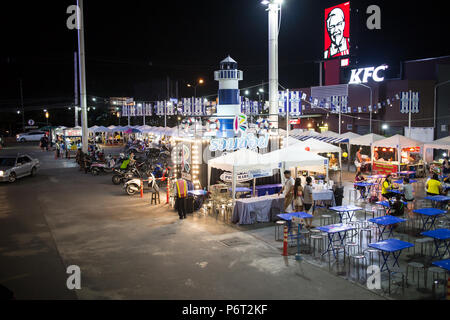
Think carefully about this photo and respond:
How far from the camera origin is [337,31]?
1718 inches

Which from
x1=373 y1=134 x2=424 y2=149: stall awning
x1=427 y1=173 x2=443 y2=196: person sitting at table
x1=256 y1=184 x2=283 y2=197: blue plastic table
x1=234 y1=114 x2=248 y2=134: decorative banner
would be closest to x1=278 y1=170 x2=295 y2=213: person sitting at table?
x1=256 y1=184 x2=283 y2=197: blue plastic table

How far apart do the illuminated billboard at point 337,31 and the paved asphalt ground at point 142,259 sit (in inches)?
1378

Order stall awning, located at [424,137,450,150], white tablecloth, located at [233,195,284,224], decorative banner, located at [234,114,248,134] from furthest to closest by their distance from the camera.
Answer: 1. stall awning, located at [424,137,450,150]
2. decorative banner, located at [234,114,248,134]
3. white tablecloth, located at [233,195,284,224]

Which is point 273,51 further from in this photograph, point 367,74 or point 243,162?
point 367,74

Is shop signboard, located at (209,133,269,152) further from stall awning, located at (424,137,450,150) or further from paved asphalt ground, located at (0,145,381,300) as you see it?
stall awning, located at (424,137,450,150)

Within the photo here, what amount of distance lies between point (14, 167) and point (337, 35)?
119 feet

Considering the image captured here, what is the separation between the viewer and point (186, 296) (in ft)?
23.2

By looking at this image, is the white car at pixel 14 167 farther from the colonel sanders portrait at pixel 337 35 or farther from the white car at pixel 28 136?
the white car at pixel 28 136

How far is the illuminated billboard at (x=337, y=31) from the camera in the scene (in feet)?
139

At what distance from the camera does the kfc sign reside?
115 feet

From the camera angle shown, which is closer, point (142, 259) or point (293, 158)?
point (142, 259)

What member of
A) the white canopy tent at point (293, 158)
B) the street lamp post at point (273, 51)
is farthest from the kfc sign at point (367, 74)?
the white canopy tent at point (293, 158)

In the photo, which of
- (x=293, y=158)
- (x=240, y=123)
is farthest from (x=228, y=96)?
(x=293, y=158)
